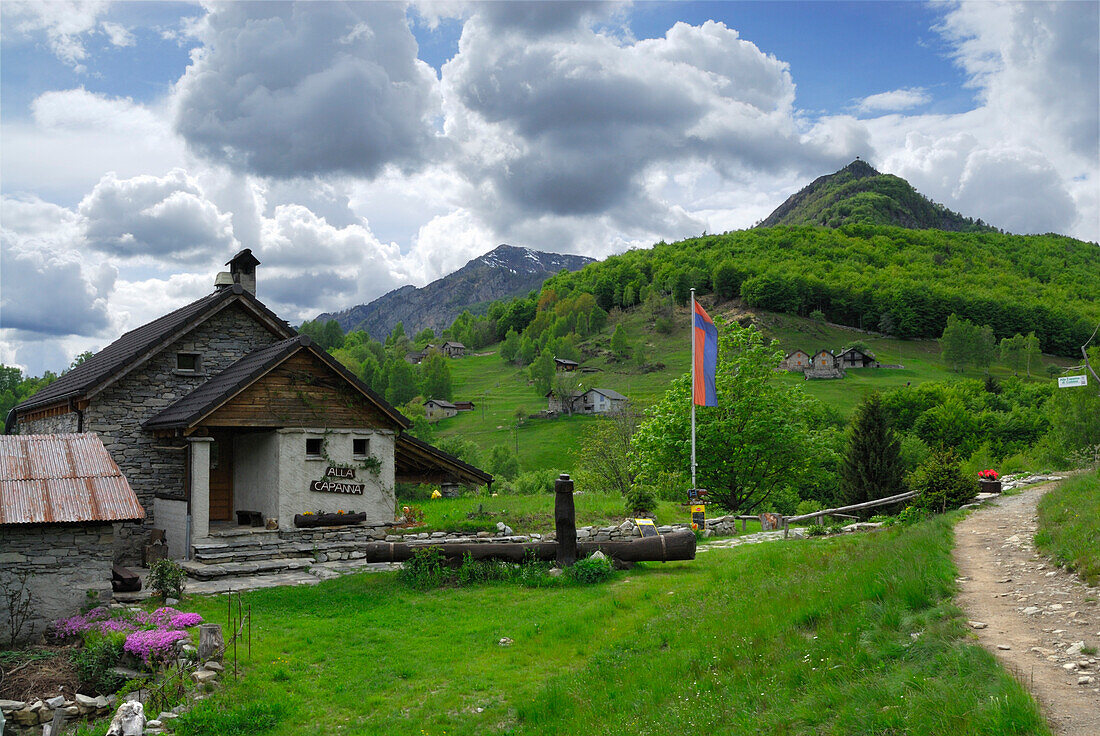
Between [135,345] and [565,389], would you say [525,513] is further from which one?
[565,389]

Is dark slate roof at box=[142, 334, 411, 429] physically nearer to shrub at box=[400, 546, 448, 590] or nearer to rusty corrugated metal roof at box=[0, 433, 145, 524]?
rusty corrugated metal roof at box=[0, 433, 145, 524]

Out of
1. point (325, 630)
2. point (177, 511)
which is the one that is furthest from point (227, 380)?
point (325, 630)

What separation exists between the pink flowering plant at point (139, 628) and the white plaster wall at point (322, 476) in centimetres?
752

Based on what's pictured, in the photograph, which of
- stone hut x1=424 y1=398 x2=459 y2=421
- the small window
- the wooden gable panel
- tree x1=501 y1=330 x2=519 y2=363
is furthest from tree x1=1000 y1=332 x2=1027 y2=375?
the small window

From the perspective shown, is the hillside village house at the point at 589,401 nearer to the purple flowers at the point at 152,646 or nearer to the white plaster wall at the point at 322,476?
the white plaster wall at the point at 322,476

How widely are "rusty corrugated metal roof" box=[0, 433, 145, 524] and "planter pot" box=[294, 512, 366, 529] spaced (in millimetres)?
6312

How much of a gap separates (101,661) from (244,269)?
17.4 meters

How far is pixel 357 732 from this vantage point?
785 cm

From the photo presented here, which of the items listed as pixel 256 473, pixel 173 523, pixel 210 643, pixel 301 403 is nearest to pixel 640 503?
pixel 301 403

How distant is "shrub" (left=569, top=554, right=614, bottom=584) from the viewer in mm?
14977

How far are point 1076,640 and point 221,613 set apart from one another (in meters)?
12.8

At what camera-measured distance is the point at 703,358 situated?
25266 mm

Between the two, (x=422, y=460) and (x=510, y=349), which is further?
(x=510, y=349)

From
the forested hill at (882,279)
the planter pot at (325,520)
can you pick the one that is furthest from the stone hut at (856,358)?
the planter pot at (325,520)
